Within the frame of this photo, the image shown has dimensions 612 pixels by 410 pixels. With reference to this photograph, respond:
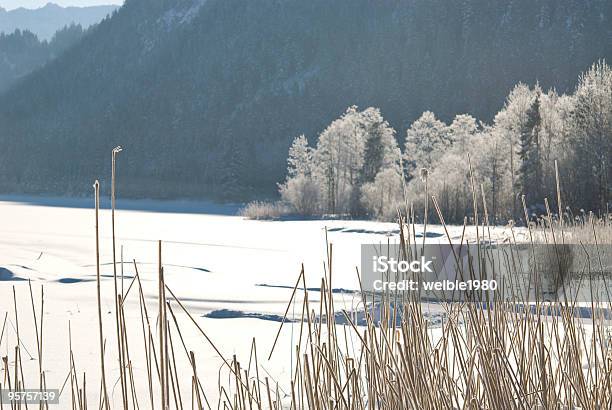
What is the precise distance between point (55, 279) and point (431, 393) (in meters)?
5.85

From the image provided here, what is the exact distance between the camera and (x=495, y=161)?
2103 cm

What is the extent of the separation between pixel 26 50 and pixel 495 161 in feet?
395

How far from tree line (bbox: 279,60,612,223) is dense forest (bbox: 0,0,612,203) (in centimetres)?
2169

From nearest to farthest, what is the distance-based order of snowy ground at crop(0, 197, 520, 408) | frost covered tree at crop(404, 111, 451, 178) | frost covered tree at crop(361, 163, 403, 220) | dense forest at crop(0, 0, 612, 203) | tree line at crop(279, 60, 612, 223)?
snowy ground at crop(0, 197, 520, 408) → tree line at crop(279, 60, 612, 223) → frost covered tree at crop(361, 163, 403, 220) → frost covered tree at crop(404, 111, 451, 178) → dense forest at crop(0, 0, 612, 203)

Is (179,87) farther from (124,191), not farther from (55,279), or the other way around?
(55,279)

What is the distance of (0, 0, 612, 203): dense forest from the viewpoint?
65000mm

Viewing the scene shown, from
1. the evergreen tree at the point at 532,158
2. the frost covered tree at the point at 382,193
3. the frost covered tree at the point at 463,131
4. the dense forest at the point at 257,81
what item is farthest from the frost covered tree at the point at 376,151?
the dense forest at the point at 257,81

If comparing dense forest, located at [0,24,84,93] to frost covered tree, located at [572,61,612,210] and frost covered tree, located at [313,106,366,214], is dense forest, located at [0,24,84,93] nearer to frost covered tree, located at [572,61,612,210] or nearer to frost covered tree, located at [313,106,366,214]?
frost covered tree, located at [313,106,366,214]

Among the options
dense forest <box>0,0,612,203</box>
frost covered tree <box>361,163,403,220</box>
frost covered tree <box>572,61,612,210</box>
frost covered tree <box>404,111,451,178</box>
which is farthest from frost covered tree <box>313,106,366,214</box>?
dense forest <box>0,0,612,203</box>

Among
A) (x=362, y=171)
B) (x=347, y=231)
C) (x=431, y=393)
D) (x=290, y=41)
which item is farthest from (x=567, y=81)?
(x=431, y=393)

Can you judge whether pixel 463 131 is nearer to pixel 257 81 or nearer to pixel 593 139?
pixel 593 139

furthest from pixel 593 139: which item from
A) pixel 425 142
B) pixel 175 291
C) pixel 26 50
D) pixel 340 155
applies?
pixel 26 50

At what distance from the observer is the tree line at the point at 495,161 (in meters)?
18.5

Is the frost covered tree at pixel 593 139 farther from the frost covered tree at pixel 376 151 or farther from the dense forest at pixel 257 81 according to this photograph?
the dense forest at pixel 257 81
